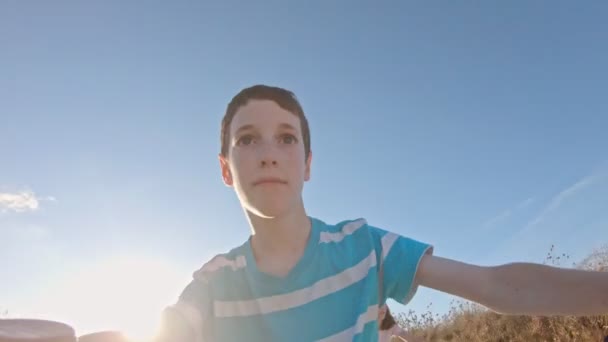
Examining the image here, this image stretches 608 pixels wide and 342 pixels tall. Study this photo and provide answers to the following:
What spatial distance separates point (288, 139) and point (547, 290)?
3.77 feet

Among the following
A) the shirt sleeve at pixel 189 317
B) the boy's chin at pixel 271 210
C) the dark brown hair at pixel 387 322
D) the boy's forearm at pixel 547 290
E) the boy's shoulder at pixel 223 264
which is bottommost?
the boy's forearm at pixel 547 290

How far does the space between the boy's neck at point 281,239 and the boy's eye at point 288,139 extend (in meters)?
0.28

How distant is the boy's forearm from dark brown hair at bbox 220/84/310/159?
45.7 inches

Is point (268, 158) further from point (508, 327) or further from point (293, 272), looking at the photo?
point (508, 327)

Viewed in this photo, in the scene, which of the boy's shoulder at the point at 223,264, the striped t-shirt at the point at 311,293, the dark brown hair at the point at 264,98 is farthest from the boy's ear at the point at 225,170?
the striped t-shirt at the point at 311,293

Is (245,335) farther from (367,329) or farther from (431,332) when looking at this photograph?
(431,332)

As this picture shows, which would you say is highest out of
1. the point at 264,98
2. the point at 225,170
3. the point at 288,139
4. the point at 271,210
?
the point at 264,98

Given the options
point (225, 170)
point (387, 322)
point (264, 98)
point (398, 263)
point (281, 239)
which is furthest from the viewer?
point (387, 322)

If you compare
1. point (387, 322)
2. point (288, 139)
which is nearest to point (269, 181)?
point (288, 139)

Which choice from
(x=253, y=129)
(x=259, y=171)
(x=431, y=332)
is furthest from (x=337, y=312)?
(x=431, y=332)

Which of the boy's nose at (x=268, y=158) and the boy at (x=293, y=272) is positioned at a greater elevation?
the boy's nose at (x=268, y=158)

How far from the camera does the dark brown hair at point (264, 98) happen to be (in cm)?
267

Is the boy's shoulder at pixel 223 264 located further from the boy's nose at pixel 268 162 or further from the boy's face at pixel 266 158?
the boy's nose at pixel 268 162

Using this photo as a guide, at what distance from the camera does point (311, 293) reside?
2.29 metres
